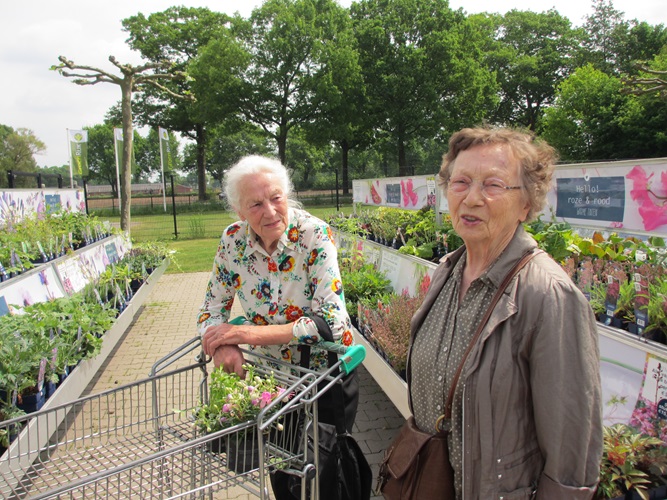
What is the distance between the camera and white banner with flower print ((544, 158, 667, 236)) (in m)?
4.16

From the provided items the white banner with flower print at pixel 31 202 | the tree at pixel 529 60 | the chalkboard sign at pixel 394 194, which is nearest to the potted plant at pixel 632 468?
the chalkboard sign at pixel 394 194

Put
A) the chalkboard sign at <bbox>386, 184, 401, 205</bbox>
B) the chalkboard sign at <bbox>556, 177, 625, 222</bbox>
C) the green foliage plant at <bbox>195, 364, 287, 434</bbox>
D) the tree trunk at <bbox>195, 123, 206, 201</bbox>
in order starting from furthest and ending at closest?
the tree trunk at <bbox>195, 123, 206, 201</bbox>, the chalkboard sign at <bbox>386, 184, 401, 205</bbox>, the chalkboard sign at <bbox>556, 177, 625, 222</bbox>, the green foliage plant at <bbox>195, 364, 287, 434</bbox>

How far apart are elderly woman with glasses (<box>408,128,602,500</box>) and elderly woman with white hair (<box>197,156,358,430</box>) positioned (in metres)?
0.62

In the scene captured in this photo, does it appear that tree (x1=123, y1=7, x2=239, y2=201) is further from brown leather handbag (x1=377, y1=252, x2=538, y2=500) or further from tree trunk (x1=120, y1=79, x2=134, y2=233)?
brown leather handbag (x1=377, y1=252, x2=538, y2=500)

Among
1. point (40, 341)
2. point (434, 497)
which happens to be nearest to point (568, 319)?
point (434, 497)

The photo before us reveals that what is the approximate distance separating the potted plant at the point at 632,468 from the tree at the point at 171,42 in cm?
3840

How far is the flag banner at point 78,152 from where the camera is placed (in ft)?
61.5

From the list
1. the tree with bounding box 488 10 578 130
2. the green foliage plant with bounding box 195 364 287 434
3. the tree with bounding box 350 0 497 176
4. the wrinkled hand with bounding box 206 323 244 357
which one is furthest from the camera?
the tree with bounding box 488 10 578 130

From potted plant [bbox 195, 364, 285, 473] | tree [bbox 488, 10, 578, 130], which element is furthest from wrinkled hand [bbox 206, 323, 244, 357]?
tree [bbox 488, 10, 578, 130]

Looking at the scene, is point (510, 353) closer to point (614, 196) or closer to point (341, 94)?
point (614, 196)

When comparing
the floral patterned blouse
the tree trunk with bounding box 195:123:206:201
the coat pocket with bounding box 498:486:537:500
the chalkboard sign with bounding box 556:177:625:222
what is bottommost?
the coat pocket with bounding box 498:486:537:500

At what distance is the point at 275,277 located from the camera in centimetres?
224

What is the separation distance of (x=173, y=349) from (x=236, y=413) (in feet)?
15.7

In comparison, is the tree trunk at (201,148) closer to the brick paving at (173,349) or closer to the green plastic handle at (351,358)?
the brick paving at (173,349)
